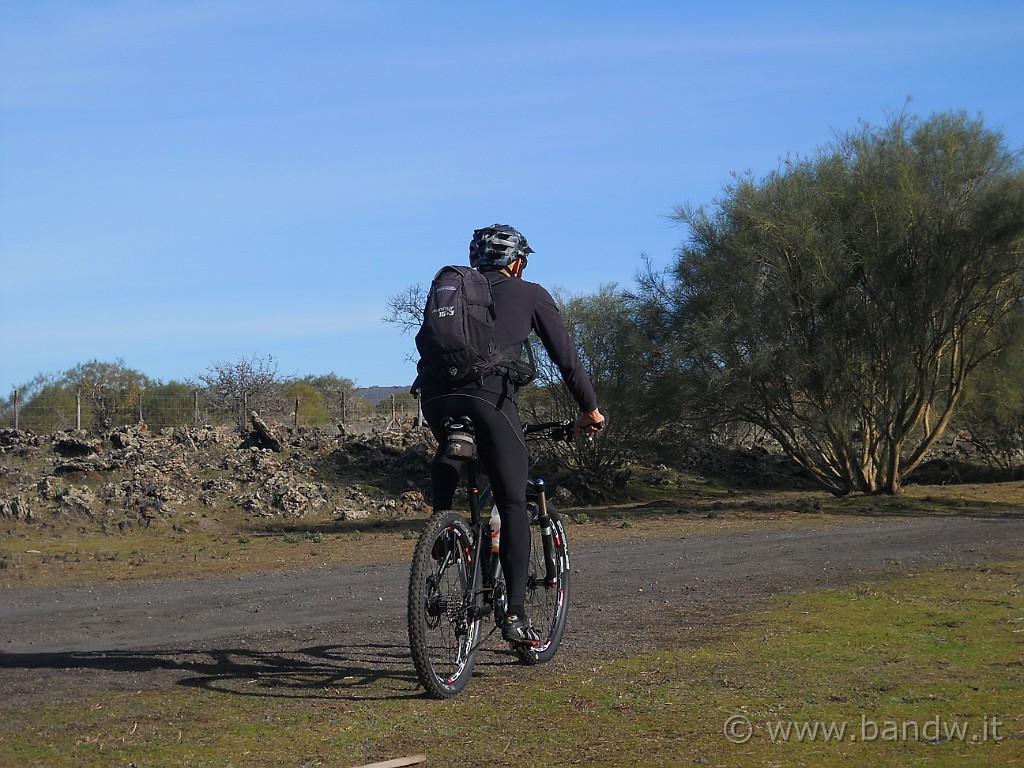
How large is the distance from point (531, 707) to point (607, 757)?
0.86 meters

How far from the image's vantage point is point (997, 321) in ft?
72.2

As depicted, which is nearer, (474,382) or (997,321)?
(474,382)

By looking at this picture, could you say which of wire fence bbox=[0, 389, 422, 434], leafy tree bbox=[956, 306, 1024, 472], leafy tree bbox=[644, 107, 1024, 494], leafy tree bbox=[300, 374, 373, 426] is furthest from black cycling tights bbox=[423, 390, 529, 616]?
leafy tree bbox=[300, 374, 373, 426]

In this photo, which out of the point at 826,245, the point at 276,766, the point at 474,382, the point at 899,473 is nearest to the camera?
the point at 276,766

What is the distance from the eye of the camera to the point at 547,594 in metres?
5.96

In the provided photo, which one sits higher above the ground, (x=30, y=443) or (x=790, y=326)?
(x=790, y=326)

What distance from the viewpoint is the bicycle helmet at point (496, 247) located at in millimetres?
5527

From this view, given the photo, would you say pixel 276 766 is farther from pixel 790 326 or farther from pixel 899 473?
pixel 899 473

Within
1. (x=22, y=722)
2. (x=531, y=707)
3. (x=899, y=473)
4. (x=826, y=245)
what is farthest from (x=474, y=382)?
(x=899, y=473)

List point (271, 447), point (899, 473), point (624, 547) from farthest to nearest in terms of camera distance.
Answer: point (271, 447) < point (899, 473) < point (624, 547)

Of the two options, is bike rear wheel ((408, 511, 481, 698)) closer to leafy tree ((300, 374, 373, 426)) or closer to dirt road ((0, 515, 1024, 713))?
dirt road ((0, 515, 1024, 713))

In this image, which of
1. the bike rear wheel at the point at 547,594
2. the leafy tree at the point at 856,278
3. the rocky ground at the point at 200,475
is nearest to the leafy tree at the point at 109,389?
the rocky ground at the point at 200,475

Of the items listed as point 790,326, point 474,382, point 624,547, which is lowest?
point 624,547

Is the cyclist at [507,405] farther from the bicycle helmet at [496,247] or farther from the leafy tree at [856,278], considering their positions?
the leafy tree at [856,278]
